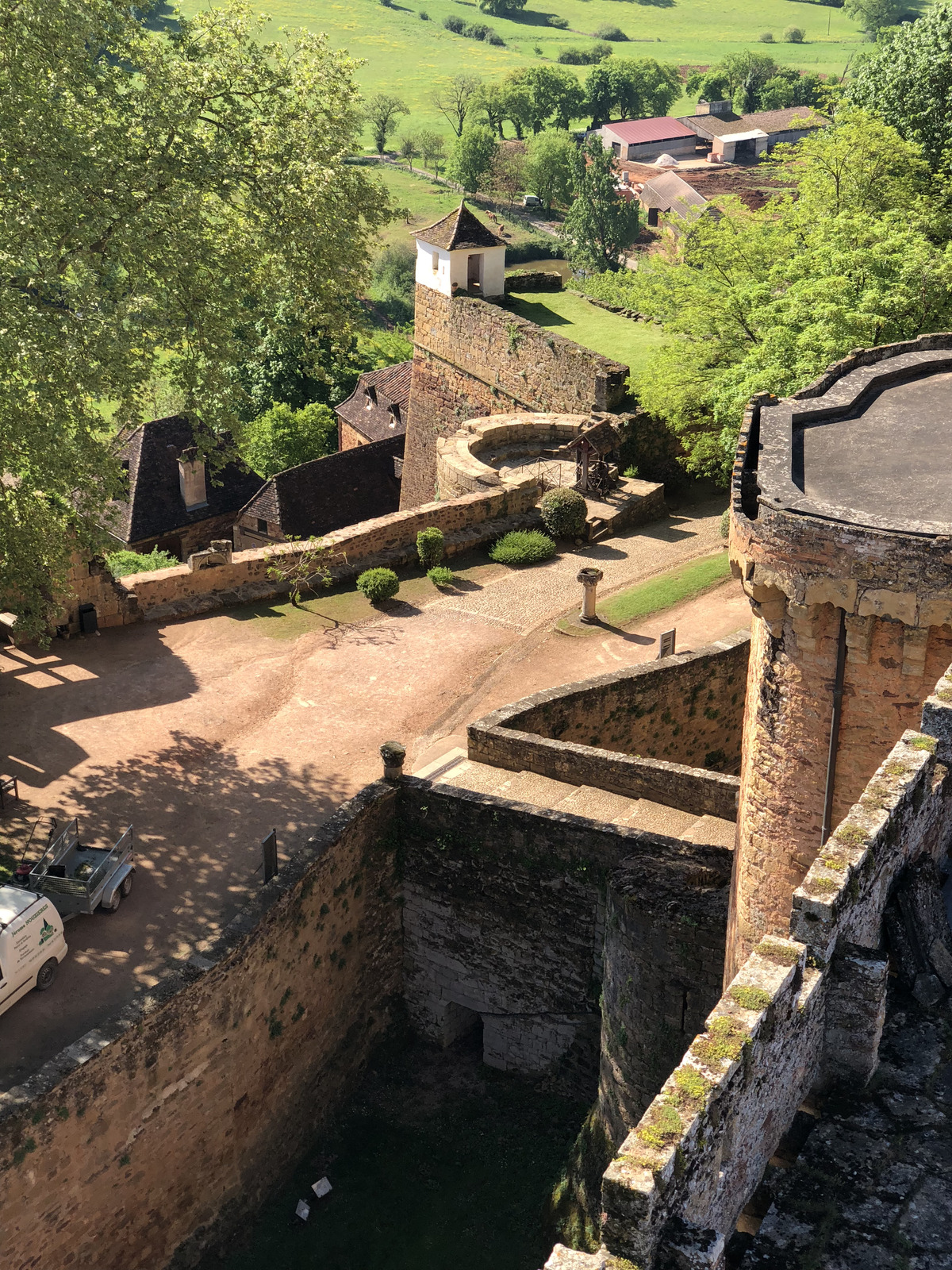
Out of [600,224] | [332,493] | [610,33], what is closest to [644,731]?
[332,493]

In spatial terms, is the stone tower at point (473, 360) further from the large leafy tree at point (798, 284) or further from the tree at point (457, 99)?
the tree at point (457, 99)

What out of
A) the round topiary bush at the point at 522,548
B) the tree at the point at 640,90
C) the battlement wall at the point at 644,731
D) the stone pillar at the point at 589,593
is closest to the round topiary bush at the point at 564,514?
the round topiary bush at the point at 522,548

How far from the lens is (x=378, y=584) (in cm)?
2658

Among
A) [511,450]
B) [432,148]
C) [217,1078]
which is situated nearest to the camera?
[217,1078]

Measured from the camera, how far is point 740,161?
132625 millimetres

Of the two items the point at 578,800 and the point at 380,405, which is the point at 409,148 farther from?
the point at 578,800

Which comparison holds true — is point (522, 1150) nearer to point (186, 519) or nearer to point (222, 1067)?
point (222, 1067)

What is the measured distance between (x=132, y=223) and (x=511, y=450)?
17.8m

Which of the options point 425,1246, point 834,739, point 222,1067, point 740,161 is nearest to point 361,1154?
point 425,1246

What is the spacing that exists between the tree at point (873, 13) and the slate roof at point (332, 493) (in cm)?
16649

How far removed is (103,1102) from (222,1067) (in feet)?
6.81

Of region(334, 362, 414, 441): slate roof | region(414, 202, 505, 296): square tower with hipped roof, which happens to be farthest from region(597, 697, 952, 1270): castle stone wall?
region(334, 362, 414, 441): slate roof

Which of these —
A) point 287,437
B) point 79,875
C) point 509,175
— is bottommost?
point 287,437

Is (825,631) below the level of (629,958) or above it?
above
